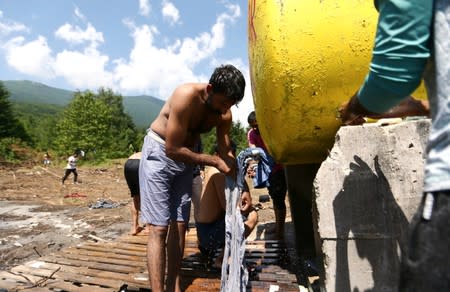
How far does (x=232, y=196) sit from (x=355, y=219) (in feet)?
2.71

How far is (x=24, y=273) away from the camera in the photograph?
11.3ft

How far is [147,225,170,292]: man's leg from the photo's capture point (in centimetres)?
269

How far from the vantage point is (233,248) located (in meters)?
2.58

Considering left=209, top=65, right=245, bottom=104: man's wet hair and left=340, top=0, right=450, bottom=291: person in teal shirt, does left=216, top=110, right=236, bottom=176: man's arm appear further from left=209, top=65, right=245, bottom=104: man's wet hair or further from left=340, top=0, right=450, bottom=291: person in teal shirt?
left=340, top=0, right=450, bottom=291: person in teal shirt

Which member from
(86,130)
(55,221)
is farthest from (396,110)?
(86,130)

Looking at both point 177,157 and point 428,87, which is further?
point 177,157

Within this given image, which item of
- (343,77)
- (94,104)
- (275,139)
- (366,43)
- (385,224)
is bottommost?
(385,224)

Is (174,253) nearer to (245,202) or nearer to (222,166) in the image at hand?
(245,202)

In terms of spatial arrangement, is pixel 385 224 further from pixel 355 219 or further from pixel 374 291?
pixel 374 291

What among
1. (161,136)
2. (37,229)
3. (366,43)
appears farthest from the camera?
(37,229)

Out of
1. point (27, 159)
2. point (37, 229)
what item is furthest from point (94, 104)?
point (37, 229)

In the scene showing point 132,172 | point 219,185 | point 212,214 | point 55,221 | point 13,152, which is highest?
point 13,152

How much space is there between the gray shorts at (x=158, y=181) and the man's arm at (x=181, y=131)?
208 mm

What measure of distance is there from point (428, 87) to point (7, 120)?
46.9 m
